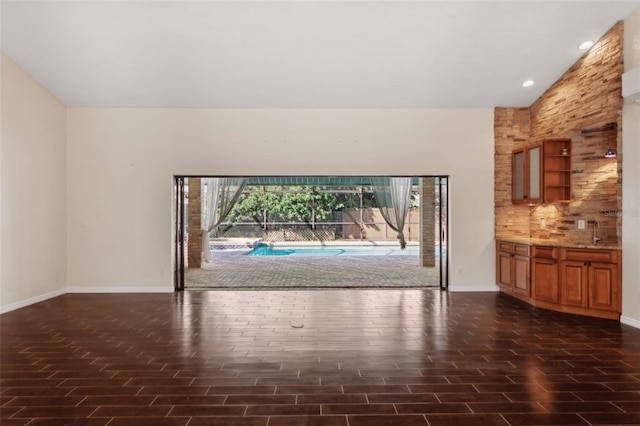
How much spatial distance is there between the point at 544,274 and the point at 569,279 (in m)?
0.32

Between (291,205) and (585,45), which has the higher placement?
(585,45)

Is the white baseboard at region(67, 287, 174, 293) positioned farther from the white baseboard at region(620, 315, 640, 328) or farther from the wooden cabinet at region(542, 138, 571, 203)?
the white baseboard at region(620, 315, 640, 328)

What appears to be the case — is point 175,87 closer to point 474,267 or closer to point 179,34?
point 179,34

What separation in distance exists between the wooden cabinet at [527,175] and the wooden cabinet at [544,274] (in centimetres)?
82

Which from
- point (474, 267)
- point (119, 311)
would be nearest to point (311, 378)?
point (119, 311)

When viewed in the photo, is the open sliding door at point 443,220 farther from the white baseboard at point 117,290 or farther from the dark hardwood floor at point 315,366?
the white baseboard at point 117,290

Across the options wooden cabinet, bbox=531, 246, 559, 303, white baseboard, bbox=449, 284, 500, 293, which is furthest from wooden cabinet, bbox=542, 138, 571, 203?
white baseboard, bbox=449, 284, 500, 293

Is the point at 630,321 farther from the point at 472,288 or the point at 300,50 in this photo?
the point at 300,50

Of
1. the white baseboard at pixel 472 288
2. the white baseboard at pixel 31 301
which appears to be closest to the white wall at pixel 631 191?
the white baseboard at pixel 472 288

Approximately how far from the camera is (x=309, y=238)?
14.4 metres

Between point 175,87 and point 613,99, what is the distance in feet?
18.5

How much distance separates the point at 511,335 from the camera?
415cm

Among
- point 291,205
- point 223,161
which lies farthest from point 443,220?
point 291,205

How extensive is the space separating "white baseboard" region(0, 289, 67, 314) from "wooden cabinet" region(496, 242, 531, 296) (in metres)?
6.70
